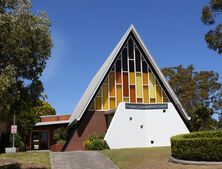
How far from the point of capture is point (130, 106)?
34.4 m

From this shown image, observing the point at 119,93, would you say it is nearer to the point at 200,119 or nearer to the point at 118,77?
the point at 118,77

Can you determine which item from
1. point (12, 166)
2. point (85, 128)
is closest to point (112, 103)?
point (85, 128)

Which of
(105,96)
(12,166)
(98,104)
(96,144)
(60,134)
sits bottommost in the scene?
(12,166)

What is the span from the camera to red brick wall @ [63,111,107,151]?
3503 centimetres

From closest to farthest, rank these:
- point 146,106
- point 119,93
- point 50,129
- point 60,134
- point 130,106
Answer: point 130,106 → point 146,106 → point 119,93 → point 60,134 → point 50,129

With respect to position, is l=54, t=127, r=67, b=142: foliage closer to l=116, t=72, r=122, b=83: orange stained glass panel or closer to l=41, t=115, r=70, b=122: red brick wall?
l=41, t=115, r=70, b=122: red brick wall

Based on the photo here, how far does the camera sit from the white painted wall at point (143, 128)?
110 ft

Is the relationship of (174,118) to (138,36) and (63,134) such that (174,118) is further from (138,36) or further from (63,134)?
(63,134)

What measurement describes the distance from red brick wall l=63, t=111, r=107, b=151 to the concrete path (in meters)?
8.82

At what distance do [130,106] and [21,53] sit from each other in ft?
60.8

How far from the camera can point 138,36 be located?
3700cm

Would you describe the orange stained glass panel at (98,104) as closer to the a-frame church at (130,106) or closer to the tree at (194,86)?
the a-frame church at (130,106)

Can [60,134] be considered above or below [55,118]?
below

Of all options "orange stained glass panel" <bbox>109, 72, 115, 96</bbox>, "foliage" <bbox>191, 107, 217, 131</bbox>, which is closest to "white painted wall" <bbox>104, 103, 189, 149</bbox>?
"orange stained glass panel" <bbox>109, 72, 115, 96</bbox>
